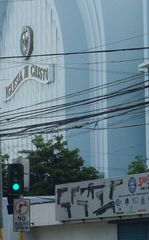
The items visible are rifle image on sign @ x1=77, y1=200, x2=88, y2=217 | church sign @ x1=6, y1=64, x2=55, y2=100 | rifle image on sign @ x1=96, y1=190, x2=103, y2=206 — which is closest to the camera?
rifle image on sign @ x1=96, y1=190, x2=103, y2=206

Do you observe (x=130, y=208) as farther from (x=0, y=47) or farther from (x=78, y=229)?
(x=0, y=47)

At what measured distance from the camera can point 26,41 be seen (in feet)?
185

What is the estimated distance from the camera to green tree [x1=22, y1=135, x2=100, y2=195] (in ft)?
126

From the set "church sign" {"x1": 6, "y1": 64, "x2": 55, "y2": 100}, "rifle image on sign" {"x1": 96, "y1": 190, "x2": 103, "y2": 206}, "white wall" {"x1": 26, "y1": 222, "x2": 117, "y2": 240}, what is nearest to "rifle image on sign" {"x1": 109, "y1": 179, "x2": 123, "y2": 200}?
"rifle image on sign" {"x1": 96, "y1": 190, "x2": 103, "y2": 206}

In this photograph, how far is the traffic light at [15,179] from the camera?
22016 mm

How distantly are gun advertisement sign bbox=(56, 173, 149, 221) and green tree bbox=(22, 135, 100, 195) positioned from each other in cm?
1193

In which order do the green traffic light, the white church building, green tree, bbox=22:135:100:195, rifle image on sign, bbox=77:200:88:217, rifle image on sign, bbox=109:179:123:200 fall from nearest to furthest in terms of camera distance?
the green traffic light
rifle image on sign, bbox=109:179:123:200
rifle image on sign, bbox=77:200:88:217
green tree, bbox=22:135:100:195
the white church building

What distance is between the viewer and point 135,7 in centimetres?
5062

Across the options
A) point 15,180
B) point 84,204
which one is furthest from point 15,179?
point 84,204

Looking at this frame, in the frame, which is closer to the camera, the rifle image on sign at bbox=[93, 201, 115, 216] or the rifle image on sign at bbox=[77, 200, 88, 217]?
the rifle image on sign at bbox=[93, 201, 115, 216]

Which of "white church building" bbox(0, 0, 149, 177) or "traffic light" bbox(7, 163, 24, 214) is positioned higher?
"white church building" bbox(0, 0, 149, 177)

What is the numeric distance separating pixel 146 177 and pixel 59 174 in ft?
53.8

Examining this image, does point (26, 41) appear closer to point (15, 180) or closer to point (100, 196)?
point (100, 196)

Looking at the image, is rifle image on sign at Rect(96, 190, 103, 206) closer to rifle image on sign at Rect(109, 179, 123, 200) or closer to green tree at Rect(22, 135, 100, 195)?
rifle image on sign at Rect(109, 179, 123, 200)
